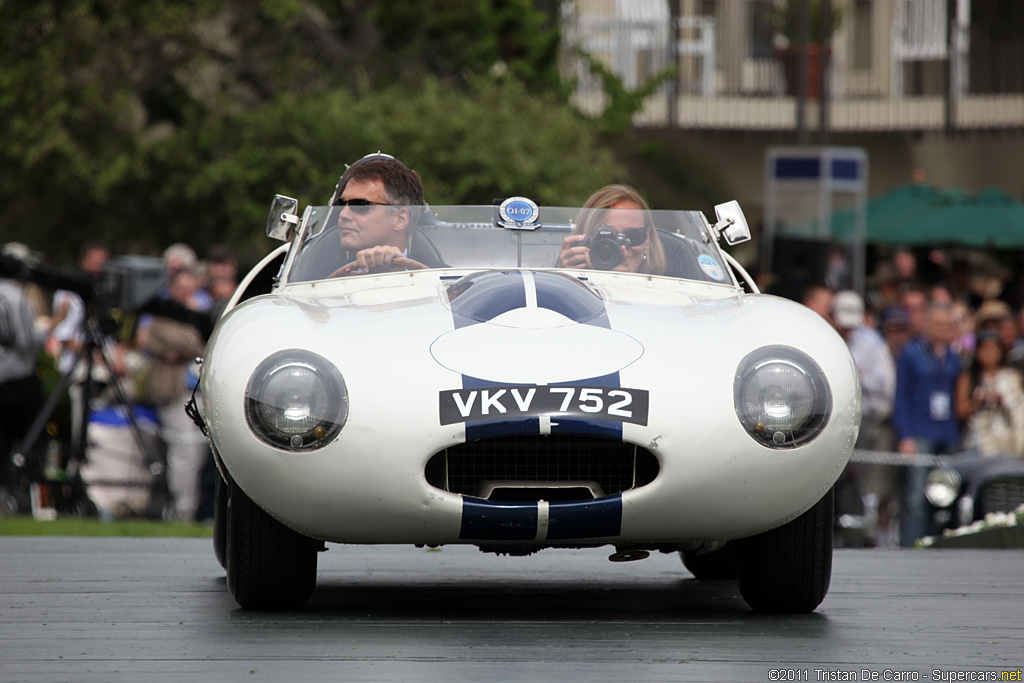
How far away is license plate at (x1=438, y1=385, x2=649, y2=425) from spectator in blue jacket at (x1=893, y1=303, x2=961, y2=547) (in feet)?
26.8

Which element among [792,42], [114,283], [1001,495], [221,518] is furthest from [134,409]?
[792,42]

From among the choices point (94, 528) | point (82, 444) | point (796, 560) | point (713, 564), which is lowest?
point (94, 528)

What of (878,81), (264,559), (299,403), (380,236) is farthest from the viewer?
(878,81)

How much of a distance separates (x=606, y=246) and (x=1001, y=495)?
4784mm

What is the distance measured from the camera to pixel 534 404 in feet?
15.4

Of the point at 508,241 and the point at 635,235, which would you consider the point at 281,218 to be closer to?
the point at 508,241

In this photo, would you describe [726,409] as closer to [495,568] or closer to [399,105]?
[495,568]

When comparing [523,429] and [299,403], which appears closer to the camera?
[523,429]

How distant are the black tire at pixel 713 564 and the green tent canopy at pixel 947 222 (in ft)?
42.0

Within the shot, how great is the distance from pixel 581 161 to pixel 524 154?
0.75 metres

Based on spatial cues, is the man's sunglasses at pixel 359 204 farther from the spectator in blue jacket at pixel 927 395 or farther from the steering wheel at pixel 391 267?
the spectator in blue jacket at pixel 927 395

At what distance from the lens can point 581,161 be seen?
1848 cm

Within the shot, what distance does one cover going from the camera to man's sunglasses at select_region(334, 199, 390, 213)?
6.16 metres

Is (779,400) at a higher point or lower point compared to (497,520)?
higher
